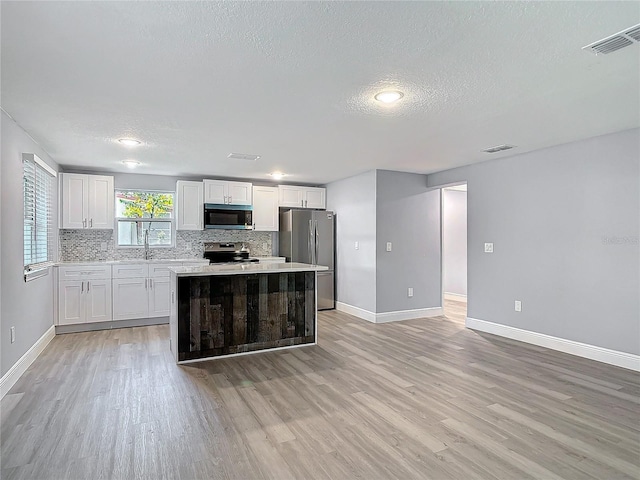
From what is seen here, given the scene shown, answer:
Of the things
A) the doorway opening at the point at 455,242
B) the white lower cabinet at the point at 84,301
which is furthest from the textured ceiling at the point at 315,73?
the doorway opening at the point at 455,242

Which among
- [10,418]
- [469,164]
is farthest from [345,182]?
[10,418]

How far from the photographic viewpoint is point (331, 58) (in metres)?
2.21

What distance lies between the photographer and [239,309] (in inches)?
165

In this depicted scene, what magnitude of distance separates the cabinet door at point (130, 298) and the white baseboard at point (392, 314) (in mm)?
3203

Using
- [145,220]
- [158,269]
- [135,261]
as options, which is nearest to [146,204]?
[145,220]

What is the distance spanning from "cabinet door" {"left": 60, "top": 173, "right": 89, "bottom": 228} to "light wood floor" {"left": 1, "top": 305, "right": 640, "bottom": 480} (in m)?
2.07

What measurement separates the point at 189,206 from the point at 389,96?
432 centimetres

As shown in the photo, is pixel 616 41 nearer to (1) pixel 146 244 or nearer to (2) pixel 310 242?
(2) pixel 310 242

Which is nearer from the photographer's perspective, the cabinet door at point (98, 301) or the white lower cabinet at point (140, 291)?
the cabinet door at point (98, 301)

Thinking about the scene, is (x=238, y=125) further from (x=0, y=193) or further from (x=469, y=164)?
(x=469, y=164)

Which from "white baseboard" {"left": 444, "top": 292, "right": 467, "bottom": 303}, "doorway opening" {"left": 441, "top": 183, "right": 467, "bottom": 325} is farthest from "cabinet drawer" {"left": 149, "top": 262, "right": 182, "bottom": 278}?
"white baseboard" {"left": 444, "top": 292, "right": 467, "bottom": 303}

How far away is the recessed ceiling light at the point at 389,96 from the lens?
8.91 feet

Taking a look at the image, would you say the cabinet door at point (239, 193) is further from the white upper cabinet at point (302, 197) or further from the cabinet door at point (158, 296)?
the cabinet door at point (158, 296)

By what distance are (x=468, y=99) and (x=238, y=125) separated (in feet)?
6.50
